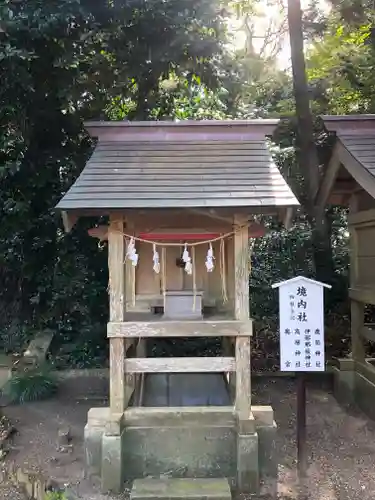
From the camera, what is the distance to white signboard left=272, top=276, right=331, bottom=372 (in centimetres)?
438

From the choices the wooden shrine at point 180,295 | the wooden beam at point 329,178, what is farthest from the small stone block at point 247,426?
the wooden beam at point 329,178

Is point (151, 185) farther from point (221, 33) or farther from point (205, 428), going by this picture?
point (221, 33)

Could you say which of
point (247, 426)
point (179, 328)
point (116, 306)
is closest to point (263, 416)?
point (247, 426)

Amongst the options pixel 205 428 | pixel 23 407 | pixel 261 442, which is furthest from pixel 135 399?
pixel 23 407

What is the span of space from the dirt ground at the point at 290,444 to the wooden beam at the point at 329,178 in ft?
9.87

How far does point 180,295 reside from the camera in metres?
5.28

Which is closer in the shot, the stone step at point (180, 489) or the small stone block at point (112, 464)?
the stone step at point (180, 489)

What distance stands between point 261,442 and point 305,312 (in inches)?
58.1

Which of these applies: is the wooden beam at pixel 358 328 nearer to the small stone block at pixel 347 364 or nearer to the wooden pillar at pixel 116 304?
the small stone block at pixel 347 364

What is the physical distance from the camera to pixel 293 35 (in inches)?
321

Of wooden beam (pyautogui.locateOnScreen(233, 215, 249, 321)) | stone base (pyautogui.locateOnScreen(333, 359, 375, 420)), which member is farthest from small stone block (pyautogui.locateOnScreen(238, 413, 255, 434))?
stone base (pyautogui.locateOnScreen(333, 359, 375, 420))

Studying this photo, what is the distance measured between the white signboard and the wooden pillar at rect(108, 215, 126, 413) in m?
1.53

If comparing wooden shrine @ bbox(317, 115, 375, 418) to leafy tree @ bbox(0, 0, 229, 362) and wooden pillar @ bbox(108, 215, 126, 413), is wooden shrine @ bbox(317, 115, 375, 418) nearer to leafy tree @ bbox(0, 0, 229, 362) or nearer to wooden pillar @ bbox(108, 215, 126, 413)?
leafy tree @ bbox(0, 0, 229, 362)

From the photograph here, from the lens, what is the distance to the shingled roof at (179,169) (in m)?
4.69
